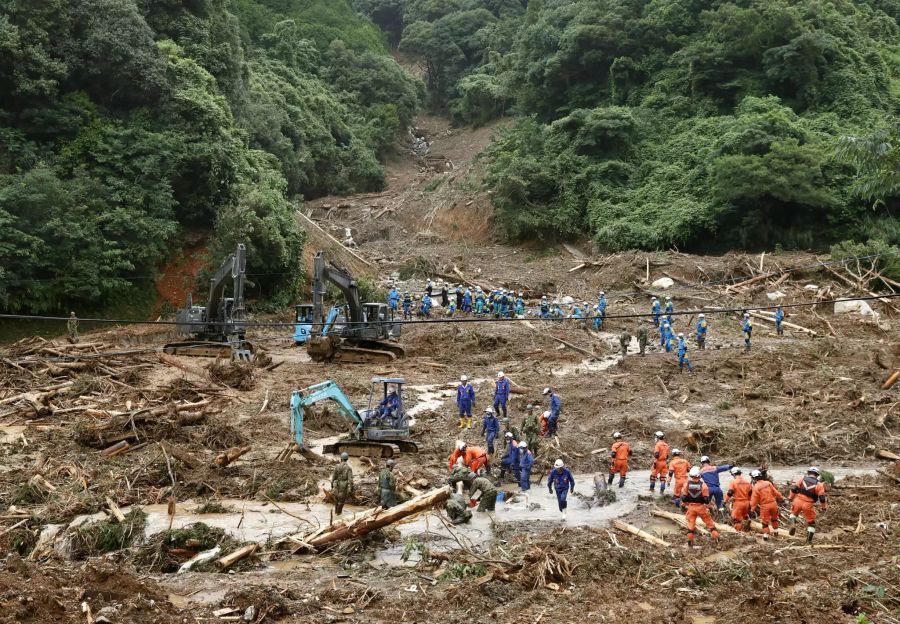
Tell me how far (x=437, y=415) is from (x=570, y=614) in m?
11.3

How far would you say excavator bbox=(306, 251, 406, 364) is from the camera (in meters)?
26.0

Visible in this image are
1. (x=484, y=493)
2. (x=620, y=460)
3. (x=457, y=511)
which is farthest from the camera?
(x=620, y=460)

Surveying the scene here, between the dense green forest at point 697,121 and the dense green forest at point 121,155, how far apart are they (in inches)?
730

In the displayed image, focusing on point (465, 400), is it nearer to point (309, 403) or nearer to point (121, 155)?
point (309, 403)

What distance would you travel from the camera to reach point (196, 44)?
4181 cm

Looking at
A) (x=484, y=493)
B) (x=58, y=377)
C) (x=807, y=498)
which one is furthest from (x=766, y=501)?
(x=58, y=377)

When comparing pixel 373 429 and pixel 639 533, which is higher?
pixel 373 429

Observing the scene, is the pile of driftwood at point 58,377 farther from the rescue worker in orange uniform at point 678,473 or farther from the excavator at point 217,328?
the rescue worker in orange uniform at point 678,473

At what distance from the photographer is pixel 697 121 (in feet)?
166

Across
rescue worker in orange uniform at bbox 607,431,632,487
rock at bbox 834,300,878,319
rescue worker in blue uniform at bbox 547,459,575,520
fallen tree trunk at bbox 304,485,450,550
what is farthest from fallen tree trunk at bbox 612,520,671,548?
rock at bbox 834,300,878,319

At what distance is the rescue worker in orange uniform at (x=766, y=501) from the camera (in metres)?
12.2

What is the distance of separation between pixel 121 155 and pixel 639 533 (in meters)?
29.3

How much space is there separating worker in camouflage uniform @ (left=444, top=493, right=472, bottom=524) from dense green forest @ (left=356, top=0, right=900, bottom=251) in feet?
94.9

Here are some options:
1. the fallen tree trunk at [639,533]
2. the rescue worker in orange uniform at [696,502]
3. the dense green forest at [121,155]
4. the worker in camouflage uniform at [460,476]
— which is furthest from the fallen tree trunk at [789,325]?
the dense green forest at [121,155]
